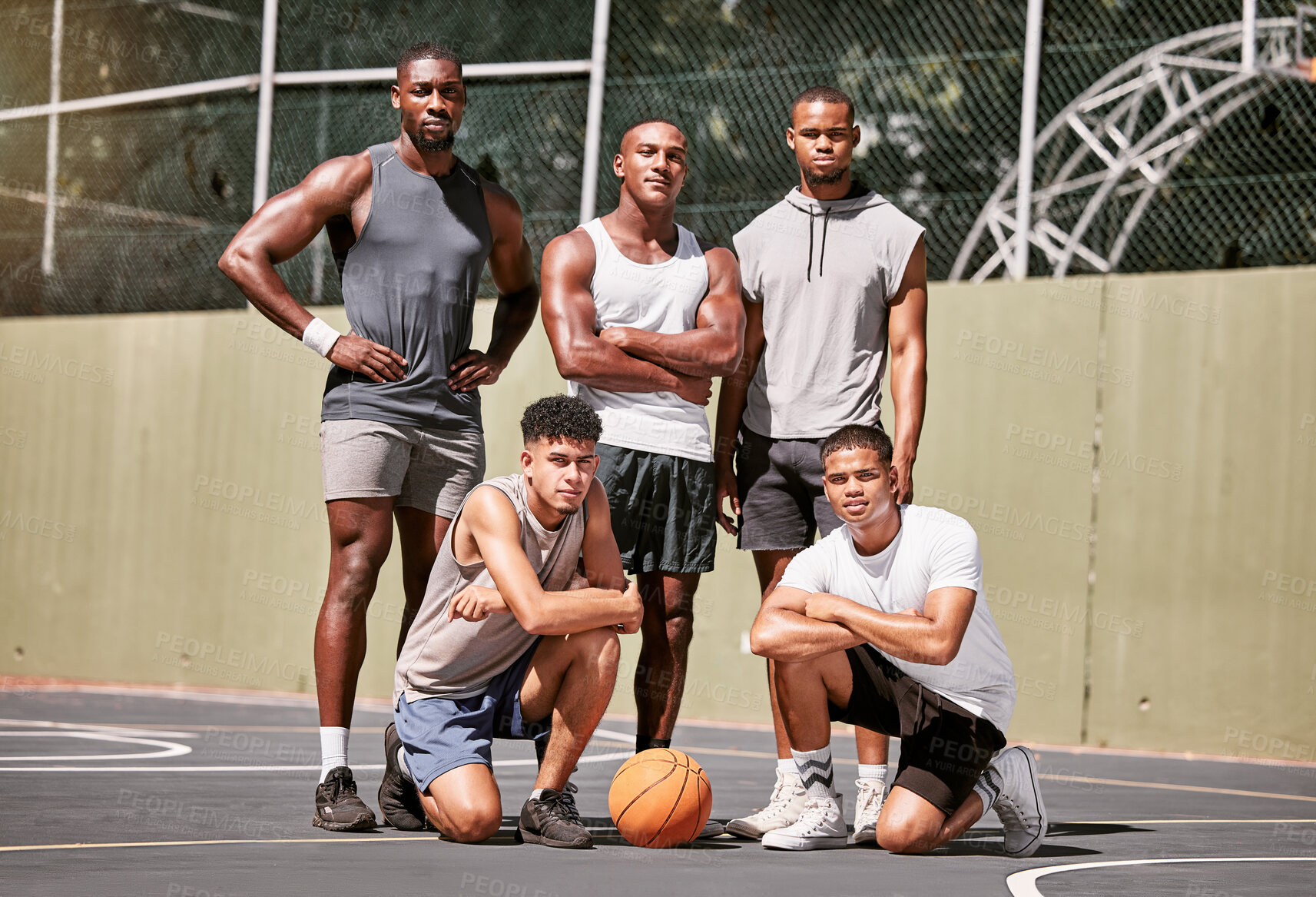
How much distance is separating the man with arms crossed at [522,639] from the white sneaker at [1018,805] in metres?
1.14

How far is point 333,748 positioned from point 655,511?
3.89 feet

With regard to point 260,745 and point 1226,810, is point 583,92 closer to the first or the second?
point 260,745

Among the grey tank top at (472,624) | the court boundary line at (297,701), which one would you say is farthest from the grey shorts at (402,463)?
the court boundary line at (297,701)

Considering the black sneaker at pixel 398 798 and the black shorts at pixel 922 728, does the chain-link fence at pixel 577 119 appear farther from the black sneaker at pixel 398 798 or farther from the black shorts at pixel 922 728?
the black sneaker at pixel 398 798

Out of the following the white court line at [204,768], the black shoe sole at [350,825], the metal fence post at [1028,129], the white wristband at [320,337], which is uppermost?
the metal fence post at [1028,129]

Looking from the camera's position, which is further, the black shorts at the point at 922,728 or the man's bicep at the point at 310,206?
the man's bicep at the point at 310,206

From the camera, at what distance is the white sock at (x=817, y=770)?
4.41 m

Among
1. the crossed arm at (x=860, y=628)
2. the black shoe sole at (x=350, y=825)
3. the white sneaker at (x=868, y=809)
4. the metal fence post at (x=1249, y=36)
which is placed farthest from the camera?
the metal fence post at (x=1249, y=36)

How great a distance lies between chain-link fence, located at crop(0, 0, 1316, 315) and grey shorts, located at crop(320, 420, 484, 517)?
457 centimetres

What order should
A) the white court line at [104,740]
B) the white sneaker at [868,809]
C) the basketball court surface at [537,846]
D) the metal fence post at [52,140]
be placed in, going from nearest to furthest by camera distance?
the basketball court surface at [537,846] → the white sneaker at [868,809] → the white court line at [104,740] → the metal fence post at [52,140]

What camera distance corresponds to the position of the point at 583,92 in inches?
367

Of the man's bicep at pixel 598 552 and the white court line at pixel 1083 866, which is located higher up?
the man's bicep at pixel 598 552

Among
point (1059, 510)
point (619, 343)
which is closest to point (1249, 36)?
point (1059, 510)

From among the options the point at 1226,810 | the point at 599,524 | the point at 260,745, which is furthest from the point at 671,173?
the point at 260,745
